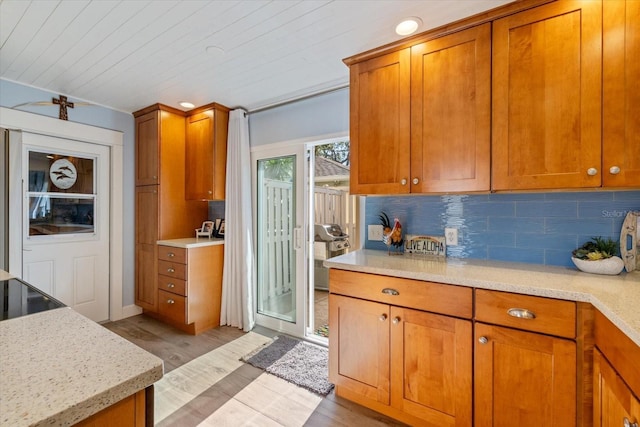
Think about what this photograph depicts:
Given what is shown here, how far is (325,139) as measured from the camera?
2.62 m

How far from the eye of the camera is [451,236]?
2.04 m

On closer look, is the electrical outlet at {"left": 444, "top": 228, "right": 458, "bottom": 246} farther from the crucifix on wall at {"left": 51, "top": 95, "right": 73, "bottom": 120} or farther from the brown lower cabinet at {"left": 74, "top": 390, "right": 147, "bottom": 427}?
the crucifix on wall at {"left": 51, "top": 95, "right": 73, "bottom": 120}

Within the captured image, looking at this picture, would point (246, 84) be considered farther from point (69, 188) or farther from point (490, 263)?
point (490, 263)

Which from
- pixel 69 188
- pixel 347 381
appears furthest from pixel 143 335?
pixel 347 381

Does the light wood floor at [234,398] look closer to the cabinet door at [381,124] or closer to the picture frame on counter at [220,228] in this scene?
the picture frame on counter at [220,228]

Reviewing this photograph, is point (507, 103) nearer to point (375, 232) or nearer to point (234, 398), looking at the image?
point (375, 232)

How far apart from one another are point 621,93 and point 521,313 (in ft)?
3.61

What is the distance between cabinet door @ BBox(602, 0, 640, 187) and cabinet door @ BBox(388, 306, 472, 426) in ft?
3.27

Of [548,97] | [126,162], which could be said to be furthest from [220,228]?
[548,97]

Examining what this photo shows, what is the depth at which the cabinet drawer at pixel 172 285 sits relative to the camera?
111 inches

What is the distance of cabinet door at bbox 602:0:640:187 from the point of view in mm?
1301

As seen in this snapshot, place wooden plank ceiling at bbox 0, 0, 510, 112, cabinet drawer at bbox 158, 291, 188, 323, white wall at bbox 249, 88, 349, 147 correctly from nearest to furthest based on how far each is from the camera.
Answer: wooden plank ceiling at bbox 0, 0, 510, 112 < white wall at bbox 249, 88, 349, 147 < cabinet drawer at bbox 158, 291, 188, 323

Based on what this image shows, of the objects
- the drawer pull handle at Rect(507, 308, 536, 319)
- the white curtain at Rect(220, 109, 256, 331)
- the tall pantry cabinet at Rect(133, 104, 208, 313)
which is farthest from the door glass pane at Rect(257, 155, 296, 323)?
the drawer pull handle at Rect(507, 308, 536, 319)

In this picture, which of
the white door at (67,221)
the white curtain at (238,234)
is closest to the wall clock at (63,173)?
the white door at (67,221)
